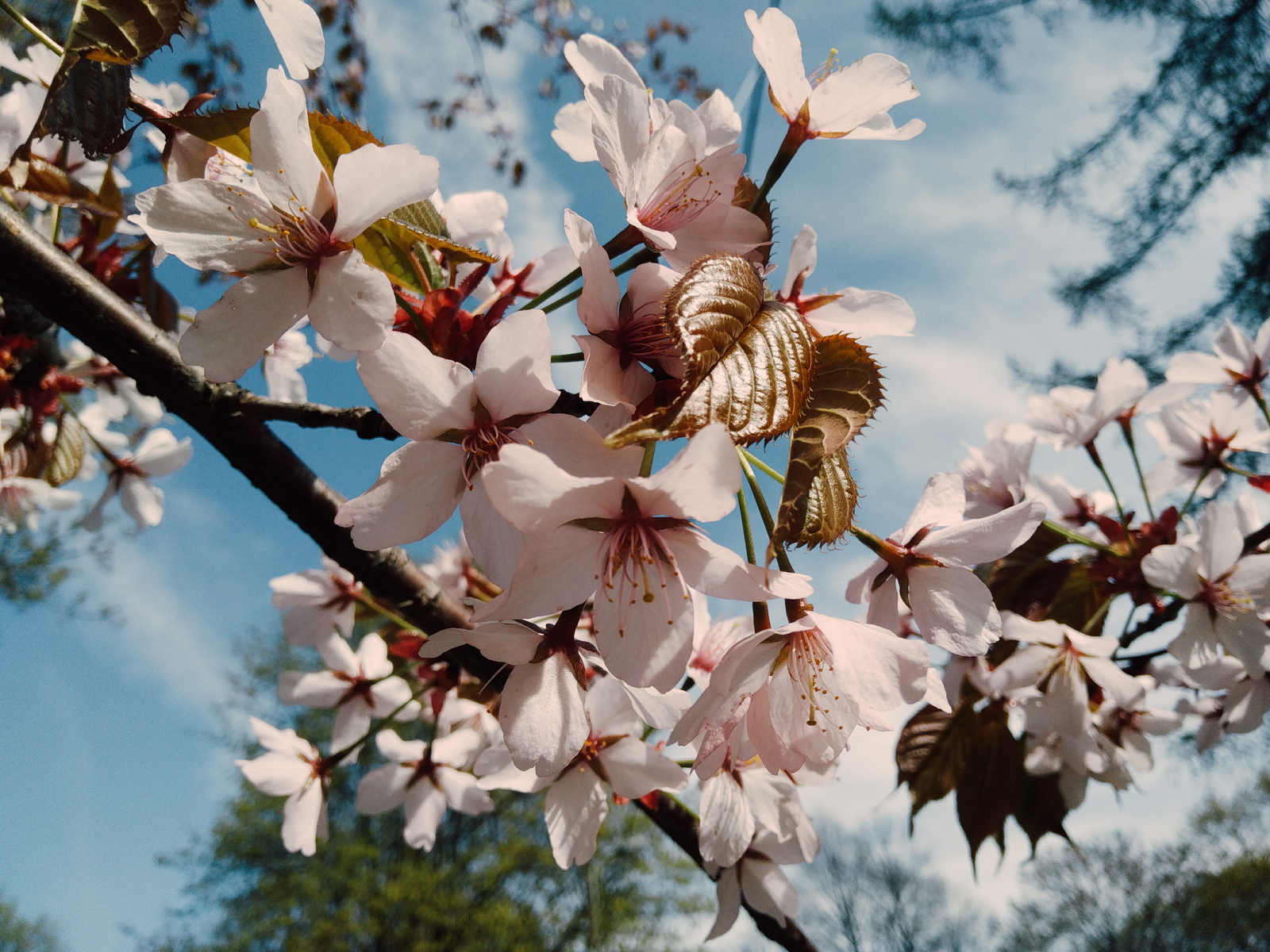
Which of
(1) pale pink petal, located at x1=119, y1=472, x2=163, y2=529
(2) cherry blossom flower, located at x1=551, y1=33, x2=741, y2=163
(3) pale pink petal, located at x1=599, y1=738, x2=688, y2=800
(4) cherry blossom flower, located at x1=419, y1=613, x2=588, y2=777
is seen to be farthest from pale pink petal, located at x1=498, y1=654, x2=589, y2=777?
(1) pale pink petal, located at x1=119, y1=472, x2=163, y2=529

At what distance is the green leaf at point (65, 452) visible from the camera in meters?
1.15

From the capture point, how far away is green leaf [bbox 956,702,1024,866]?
3.63 ft

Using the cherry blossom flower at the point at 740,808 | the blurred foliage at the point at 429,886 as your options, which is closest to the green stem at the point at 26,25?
the cherry blossom flower at the point at 740,808

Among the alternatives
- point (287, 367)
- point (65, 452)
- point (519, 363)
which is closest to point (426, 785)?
point (287, 367)

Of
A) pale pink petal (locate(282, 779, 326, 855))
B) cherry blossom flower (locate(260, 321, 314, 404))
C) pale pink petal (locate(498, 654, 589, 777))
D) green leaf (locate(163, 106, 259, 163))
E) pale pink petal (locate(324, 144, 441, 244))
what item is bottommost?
pale pink petal (locate(282, 779, 326, 855))

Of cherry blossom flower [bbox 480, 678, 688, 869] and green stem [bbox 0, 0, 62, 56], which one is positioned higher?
green stem [bbox 0, 0, 62, 56]

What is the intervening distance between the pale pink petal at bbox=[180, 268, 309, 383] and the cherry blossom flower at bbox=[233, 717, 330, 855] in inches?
27.3

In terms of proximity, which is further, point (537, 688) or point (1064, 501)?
point (1064, 501)

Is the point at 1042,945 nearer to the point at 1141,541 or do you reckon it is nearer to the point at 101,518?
the point at 1141,541

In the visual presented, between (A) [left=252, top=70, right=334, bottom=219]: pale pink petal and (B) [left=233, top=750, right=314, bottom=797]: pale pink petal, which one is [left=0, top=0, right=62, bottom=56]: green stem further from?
(B) [left=233, top=750, right=314, bottom=797]: pale pink petal

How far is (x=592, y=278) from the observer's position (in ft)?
1.25

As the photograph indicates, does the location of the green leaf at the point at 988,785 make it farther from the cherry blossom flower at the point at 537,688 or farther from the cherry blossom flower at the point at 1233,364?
the cherry blossom flower at the point at 537,688

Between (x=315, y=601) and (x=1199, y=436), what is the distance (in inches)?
58.4

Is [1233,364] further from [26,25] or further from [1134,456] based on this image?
[26,25]
